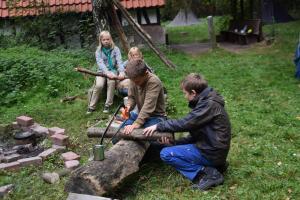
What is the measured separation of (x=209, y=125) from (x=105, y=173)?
1156 millimetres

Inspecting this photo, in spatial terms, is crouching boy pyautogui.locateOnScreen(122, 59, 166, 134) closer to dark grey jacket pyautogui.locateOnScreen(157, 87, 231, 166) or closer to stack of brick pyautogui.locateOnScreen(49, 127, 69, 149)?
dark grey jacket pyautogui.locateOnScreen(157, 87, 231, 166)

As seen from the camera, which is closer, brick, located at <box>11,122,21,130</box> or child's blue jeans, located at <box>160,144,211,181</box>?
child's blue jeans, located at <box>160,144,211,181</box>

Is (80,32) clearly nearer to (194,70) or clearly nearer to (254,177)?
(194,70)

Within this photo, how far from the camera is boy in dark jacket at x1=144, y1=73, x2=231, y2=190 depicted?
438cm

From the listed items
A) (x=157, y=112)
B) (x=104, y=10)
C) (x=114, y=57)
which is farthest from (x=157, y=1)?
(x=157, y=112)

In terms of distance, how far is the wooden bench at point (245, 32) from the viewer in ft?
50.4

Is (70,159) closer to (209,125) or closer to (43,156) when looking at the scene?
(43,156)

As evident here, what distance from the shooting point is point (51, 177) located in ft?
16.0

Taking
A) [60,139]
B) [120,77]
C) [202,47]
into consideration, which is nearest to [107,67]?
[120,77]

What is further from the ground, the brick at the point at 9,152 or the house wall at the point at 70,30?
the house wall at the point at 70,30

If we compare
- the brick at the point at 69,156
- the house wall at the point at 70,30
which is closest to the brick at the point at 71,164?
the brick at the point at 69,156

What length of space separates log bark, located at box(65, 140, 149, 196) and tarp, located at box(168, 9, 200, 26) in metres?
22.6

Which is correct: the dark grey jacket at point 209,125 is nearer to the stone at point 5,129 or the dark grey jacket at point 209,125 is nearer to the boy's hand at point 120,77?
the boy's hand at point 120,77

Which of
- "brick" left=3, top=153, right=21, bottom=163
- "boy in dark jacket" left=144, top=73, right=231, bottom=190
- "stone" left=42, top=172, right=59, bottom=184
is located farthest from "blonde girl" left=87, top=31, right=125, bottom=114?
"boy in dark jacket" left=144, top=73, right=231, bottom=190
